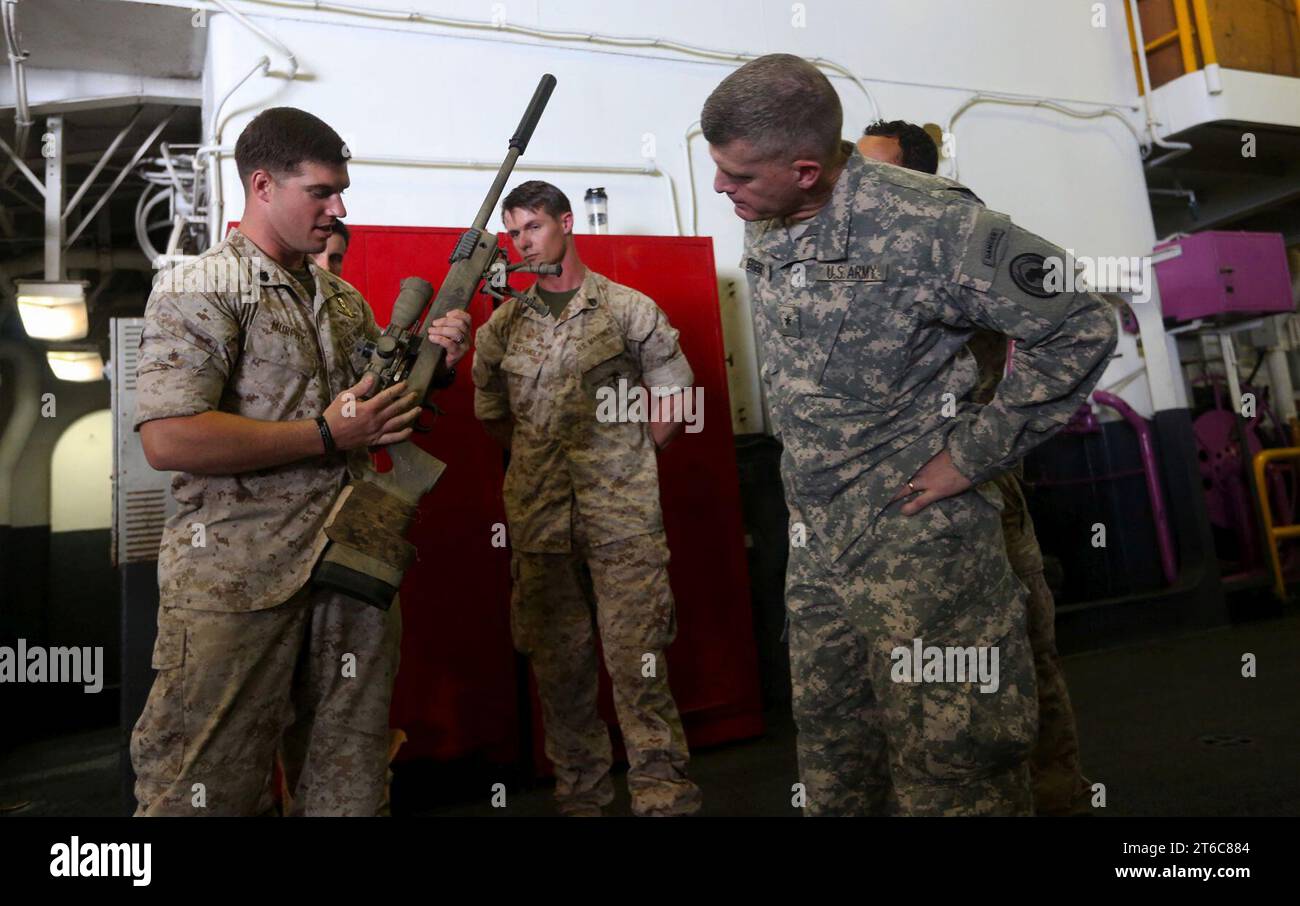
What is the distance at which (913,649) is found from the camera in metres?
1.22

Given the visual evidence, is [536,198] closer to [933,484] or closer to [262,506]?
[262,506]

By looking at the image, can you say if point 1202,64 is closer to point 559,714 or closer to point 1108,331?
point 1108,331

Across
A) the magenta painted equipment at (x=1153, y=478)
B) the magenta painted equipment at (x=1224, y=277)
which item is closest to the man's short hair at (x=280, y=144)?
the magenta painted equipment at (x=1153, y=478)

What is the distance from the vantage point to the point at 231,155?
8.99 ft

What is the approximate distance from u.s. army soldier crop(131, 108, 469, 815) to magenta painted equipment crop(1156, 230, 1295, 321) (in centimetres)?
435

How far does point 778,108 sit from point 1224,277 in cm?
420

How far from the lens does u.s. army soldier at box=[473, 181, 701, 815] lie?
7.27 ft

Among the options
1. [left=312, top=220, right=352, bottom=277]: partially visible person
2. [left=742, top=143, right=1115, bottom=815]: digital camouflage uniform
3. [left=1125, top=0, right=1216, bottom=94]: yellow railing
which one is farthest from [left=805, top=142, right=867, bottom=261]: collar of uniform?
[left=1125, top=0, right=1216, bottom=94]: yellow railing

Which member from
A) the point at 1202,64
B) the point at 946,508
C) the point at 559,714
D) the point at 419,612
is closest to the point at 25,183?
the point at 419,612

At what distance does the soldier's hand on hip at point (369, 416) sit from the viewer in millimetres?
1476

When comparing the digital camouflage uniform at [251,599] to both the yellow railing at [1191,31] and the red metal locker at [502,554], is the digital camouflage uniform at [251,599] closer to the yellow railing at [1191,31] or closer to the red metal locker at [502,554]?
the red metal locker at [502,554]

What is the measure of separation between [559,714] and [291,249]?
1.39 metres

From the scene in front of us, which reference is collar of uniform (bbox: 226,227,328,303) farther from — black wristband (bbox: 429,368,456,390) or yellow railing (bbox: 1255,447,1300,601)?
yellow railing (bbox: 1255,447,1300,601)

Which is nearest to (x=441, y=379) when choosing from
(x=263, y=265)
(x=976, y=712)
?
(x=263, y=265)
